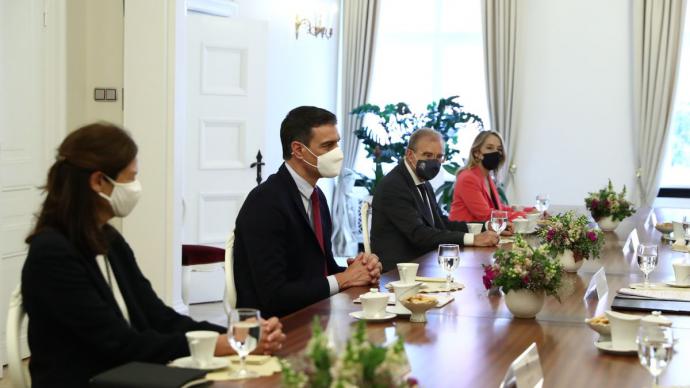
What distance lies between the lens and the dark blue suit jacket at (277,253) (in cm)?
324

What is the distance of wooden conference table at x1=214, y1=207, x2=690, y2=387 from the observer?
214 cm

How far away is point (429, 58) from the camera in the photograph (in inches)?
380

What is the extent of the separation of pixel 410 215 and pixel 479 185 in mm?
1256

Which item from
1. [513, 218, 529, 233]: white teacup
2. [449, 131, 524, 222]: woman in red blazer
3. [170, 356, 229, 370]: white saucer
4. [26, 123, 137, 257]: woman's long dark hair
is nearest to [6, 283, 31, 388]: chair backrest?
[26, 123, 137, 257]: woman's long dark hair

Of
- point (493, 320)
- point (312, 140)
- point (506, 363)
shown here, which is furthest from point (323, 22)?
point (506, 363)

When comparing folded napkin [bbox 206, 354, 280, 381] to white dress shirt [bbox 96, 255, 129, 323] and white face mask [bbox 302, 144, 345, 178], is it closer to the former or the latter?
white dress shirt [bbox 96, 255, 129, 323]

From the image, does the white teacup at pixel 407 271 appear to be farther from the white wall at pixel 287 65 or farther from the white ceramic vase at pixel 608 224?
the white wall at pixel 287 65

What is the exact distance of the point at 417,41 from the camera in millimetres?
9672

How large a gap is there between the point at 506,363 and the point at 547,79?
277 inches

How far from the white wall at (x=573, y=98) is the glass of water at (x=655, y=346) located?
7.27m

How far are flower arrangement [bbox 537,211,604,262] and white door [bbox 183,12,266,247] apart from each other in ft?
13.2

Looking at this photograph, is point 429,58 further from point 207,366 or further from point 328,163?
point 207,366

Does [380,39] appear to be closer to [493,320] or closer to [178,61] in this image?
[178,61]

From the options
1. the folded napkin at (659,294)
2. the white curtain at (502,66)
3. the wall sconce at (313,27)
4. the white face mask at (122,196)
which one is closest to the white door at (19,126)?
the white face mask at (122,196)
